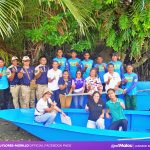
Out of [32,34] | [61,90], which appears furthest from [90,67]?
[32,34]

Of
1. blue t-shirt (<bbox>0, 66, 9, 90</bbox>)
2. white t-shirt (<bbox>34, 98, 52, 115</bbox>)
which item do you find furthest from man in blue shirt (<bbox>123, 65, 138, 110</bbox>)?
blue t-shirt (<bbox>0, 66, 9, 90</bbox>)

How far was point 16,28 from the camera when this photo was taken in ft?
35.9

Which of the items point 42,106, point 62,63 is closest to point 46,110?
point 42,106

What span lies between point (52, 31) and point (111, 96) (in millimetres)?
2510

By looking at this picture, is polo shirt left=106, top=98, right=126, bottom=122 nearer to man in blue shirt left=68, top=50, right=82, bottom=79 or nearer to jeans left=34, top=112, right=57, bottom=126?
jeans left=34, top=112, right=57, bottom=126

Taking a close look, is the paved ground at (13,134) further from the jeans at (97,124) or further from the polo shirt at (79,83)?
the polo shirt at (79,83)

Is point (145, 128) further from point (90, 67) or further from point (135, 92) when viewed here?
point (90, 67)

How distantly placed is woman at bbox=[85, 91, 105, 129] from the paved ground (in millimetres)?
1344

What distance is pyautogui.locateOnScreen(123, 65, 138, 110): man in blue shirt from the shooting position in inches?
406

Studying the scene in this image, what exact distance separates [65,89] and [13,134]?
164 cm

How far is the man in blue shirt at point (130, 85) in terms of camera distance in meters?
10.3

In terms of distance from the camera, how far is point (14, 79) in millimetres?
10164

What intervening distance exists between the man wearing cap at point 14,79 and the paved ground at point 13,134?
57cm

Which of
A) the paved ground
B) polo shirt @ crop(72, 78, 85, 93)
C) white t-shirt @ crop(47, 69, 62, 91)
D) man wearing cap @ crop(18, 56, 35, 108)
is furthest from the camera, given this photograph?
polo shirt @ crop(72, 78, 85, 93)
